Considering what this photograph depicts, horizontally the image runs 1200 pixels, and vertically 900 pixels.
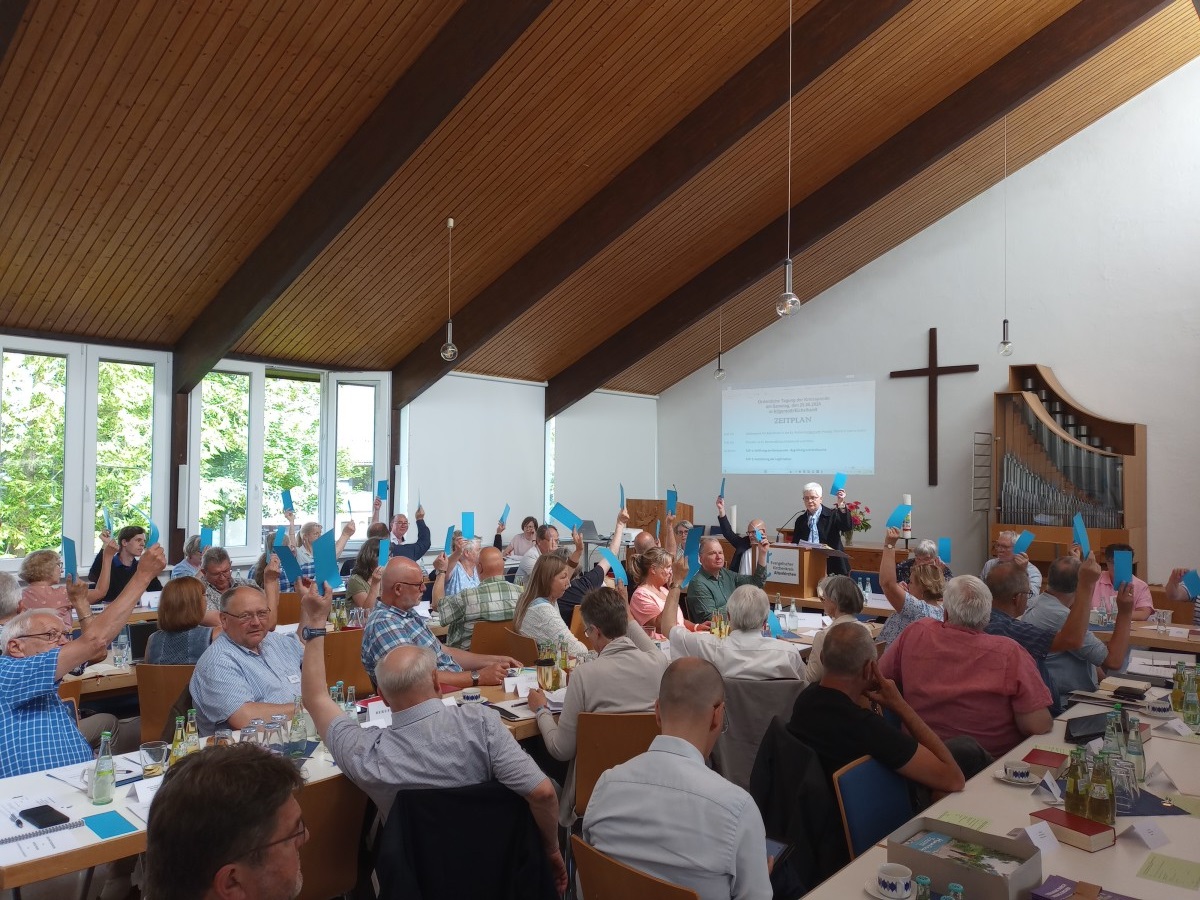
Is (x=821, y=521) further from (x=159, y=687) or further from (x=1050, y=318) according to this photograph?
(x=159, y=687)

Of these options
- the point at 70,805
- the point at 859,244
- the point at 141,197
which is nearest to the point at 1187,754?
the point at 70,805

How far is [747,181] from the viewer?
8.85m

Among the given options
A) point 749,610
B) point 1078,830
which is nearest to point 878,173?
point 749,610

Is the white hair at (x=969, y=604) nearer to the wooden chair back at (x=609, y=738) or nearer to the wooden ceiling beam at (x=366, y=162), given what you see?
the wooden chair back at (x=609, y=738)

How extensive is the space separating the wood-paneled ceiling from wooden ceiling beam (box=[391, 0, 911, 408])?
23 mm

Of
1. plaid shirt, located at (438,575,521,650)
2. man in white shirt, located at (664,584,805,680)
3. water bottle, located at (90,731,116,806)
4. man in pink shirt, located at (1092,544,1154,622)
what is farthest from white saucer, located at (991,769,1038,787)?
man in pink shirt, located at (1092,544,1154,622)

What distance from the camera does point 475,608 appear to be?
5.21 m

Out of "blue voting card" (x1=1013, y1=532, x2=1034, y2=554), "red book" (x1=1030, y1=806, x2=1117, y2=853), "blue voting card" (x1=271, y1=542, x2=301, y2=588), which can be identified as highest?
"blue voting card" (x1=271, y1=542, x2=301, y2=588)

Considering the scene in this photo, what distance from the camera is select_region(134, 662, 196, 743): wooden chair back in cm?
375

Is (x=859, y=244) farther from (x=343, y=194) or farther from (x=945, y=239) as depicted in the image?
(x=343, y=194)

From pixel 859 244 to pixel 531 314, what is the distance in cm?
428

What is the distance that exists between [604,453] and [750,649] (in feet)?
29.1

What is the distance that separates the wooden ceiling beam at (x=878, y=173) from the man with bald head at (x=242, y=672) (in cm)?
751

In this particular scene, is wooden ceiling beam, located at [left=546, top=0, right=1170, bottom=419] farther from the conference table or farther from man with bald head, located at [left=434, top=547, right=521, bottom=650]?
the conference table
